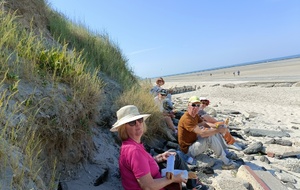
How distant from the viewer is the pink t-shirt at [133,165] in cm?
278

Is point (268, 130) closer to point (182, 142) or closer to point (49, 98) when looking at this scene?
point (182, 142)

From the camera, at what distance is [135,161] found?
2781 mm

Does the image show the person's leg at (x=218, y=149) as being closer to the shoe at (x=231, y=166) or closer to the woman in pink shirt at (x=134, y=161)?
the shoe at (x=231, y=166)

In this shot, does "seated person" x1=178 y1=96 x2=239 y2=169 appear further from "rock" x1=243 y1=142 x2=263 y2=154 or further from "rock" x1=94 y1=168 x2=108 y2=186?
"rock" x1=94 y1=168 x2=108 y2=186

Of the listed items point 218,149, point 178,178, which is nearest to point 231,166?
point 218,149

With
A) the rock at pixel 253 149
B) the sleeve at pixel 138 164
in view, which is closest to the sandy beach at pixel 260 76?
the rock at pixel 253 149

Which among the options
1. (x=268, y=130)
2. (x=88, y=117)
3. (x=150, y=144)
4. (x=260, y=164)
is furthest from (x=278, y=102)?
(x=88, y=117)

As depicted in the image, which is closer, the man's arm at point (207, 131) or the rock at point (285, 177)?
the rock at point (285, 177)

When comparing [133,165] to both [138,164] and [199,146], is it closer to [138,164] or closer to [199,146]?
[138,164]

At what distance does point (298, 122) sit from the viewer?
9.22 m

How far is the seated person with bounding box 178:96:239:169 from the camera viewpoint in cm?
Result: 502

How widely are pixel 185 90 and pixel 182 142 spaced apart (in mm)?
19394

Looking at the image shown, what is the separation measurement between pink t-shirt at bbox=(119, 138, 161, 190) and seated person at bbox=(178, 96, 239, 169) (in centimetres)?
213

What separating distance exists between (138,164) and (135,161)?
44 mm
